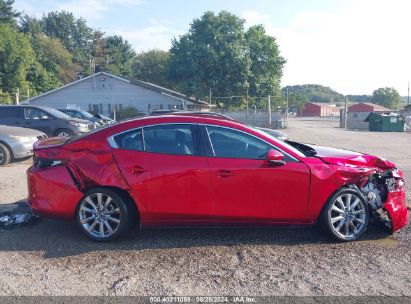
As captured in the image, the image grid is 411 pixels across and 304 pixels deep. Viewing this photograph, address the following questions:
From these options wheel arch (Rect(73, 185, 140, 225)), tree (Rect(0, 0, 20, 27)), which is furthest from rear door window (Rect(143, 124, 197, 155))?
tree (Rect(0, 0, 20, 27))

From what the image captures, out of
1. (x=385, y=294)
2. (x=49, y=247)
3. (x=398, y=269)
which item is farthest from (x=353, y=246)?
(x=49, y=247)

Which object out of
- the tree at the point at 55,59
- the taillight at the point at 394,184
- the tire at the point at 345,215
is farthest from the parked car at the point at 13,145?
the tree at the point at 55,59

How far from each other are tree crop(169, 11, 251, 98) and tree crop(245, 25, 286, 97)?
1.31 meters

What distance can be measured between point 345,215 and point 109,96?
34.9 m

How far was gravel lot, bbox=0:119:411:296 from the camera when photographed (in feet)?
12.3

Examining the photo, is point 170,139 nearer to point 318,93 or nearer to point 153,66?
point 153,66

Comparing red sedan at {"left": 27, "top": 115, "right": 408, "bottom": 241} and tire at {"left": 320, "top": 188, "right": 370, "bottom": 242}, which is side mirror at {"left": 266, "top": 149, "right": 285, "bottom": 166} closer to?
red sedan at {"left": 27, "top": 115, "right": 408, "bottom": 241}

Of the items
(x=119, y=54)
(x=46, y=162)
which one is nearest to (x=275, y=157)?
(x=46, y=162)

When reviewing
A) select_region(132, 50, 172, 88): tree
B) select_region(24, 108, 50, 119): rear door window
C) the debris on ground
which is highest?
select_region(132, 50, 172, 88): tree

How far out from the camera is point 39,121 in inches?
537

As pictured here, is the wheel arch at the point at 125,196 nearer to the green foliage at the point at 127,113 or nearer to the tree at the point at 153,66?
the green foliage at the point at 127,113

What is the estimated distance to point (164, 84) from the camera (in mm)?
65062

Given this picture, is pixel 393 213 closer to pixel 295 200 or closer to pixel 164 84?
pixel 295 200

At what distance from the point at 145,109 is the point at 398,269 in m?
34.6
